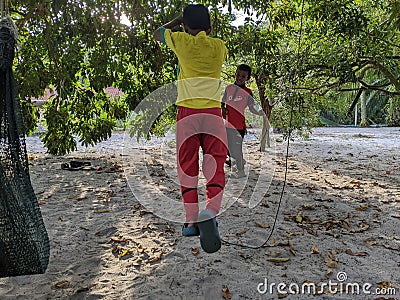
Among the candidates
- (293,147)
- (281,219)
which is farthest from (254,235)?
(293,147)

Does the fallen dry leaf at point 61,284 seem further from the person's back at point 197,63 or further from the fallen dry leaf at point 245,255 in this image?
the person's back at point 197,63

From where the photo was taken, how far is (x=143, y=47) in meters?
4.42

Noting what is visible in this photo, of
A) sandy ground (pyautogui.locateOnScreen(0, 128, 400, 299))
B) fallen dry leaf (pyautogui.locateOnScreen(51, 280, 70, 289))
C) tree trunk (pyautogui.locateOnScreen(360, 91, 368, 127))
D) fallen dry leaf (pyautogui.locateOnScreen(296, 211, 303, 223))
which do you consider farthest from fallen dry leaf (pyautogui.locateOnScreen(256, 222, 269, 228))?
tree trunk (pyautogui.locateOnScreen(360, 91, 368, 127))

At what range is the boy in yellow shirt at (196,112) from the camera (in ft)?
7.06

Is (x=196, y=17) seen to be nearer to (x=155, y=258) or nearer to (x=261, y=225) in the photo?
(x=155, y=258)

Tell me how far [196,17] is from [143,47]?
237 cm

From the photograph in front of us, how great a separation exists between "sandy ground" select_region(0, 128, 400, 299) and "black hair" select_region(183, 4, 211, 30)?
1402 mm

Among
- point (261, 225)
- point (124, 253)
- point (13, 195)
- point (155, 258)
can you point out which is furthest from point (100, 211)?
point (13, 195)

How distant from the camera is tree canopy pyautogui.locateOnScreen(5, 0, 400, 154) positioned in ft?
13.5

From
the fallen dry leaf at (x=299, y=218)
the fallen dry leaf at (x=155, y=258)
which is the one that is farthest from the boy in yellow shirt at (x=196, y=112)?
the fallen dry leaf at (x=299, y=218)

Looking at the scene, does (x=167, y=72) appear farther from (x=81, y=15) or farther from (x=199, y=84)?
(x=199, y=84)

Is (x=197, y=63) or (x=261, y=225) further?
(x=261, y=225)

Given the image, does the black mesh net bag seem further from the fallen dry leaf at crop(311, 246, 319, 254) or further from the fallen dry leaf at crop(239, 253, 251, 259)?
the fallen dry leaf at crop(311, 246, 319, 254)

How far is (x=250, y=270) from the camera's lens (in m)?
2.53
